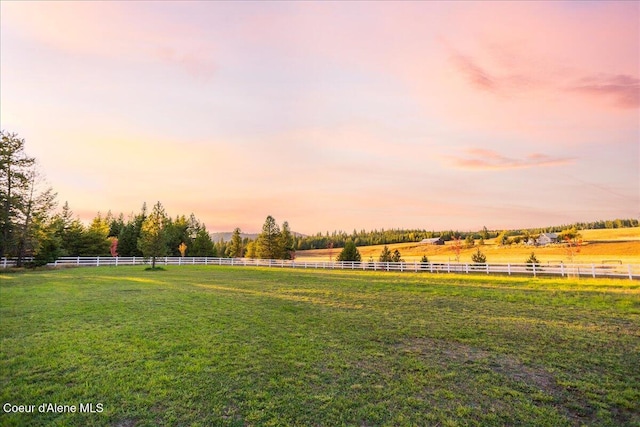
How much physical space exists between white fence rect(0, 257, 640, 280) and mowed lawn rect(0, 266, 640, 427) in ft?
27.7

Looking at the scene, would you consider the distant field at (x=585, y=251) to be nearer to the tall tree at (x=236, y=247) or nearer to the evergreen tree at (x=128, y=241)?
the tall tree at (x=236, y=247)

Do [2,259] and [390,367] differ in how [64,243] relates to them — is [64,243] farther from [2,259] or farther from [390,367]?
[390,367]

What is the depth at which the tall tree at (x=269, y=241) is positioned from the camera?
55.7m

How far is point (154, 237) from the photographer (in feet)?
107

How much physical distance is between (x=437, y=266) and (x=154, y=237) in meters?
26.4

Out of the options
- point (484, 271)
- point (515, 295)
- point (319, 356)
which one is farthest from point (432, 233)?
point (319, 356)

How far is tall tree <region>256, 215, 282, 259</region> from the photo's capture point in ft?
183

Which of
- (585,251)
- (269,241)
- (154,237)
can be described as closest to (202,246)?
(269,241)

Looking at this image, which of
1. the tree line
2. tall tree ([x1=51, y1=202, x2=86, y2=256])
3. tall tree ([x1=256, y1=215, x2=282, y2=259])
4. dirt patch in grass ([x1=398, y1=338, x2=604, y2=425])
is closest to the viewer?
dirt patch in grass ([x1=398, y1=338, x2=604, y2=425])

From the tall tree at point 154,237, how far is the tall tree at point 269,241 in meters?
23.5

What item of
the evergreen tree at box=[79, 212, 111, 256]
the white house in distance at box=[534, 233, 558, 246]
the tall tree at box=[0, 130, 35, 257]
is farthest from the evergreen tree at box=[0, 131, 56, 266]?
the white house in distance at box=[534, 233, 558, 246]

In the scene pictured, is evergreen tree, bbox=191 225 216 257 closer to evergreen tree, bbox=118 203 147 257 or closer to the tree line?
the tree line

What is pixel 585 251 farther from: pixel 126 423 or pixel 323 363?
pixel 126 423

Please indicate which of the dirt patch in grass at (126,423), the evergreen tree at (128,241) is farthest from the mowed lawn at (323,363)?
the evergreen tree at (128,241)
